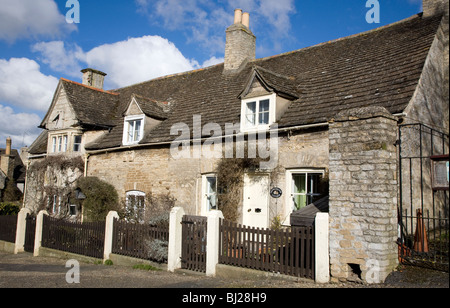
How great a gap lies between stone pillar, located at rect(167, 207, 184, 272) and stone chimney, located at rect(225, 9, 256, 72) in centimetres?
978

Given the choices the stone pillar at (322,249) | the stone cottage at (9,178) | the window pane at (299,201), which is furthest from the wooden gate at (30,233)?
the stone cottage at (9,178)

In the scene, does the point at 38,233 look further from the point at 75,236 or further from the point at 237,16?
the point at 237,16

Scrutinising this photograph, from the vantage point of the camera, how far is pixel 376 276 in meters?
7.36

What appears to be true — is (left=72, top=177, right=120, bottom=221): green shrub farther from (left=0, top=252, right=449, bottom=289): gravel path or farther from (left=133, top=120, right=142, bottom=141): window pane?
(left=0, top=252, right=449, bottom=289): gravel path

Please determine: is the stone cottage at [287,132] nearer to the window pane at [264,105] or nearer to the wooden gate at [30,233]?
the window pane at [264,105]

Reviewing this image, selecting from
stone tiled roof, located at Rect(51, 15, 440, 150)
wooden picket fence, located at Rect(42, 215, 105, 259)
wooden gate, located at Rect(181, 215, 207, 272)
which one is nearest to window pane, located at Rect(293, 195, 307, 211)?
stone tiled roof, located at Rect(51, 15, 440, 150)

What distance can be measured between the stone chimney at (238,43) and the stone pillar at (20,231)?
10785mm

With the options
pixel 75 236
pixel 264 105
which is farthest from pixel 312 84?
pixel 75 236

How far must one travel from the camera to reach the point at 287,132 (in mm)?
12094

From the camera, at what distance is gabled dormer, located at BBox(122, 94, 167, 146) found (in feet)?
54.7

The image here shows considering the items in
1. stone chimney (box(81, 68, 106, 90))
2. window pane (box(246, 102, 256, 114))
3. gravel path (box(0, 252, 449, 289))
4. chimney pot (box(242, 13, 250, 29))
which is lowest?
gravel path (box(0, 252, 449, 289))
